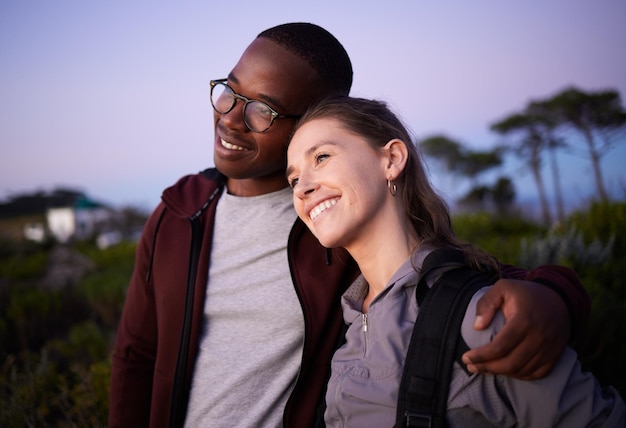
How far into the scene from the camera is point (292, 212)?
2.21 metres

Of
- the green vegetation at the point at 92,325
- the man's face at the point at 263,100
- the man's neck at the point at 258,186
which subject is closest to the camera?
the man's face at the point at 263,100

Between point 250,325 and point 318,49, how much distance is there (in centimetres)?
117

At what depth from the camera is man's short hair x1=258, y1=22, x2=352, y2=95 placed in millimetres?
2025

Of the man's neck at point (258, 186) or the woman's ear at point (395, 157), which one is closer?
the woman's ear at point (395, 157)

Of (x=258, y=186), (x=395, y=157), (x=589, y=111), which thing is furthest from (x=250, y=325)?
(x=589, y=111)

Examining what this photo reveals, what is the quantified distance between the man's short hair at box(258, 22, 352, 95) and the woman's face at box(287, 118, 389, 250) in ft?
0.99

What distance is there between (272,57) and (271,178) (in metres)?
0.53

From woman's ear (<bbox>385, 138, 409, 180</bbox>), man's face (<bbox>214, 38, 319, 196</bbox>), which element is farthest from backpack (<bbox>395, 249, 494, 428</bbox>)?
man's face (<bbox>214, 38, 319, 196</bbox>)

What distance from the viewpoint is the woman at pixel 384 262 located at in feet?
4.22

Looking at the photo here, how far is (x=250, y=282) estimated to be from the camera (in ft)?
6.93

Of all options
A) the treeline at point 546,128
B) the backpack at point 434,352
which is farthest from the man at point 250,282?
the treeline at point 546,128

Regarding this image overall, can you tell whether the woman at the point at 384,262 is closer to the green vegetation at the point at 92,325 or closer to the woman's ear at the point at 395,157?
the woman's ear at the point at 395,157

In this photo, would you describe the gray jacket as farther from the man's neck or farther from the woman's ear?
the man's neck

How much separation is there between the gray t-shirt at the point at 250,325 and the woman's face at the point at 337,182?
40 cm
